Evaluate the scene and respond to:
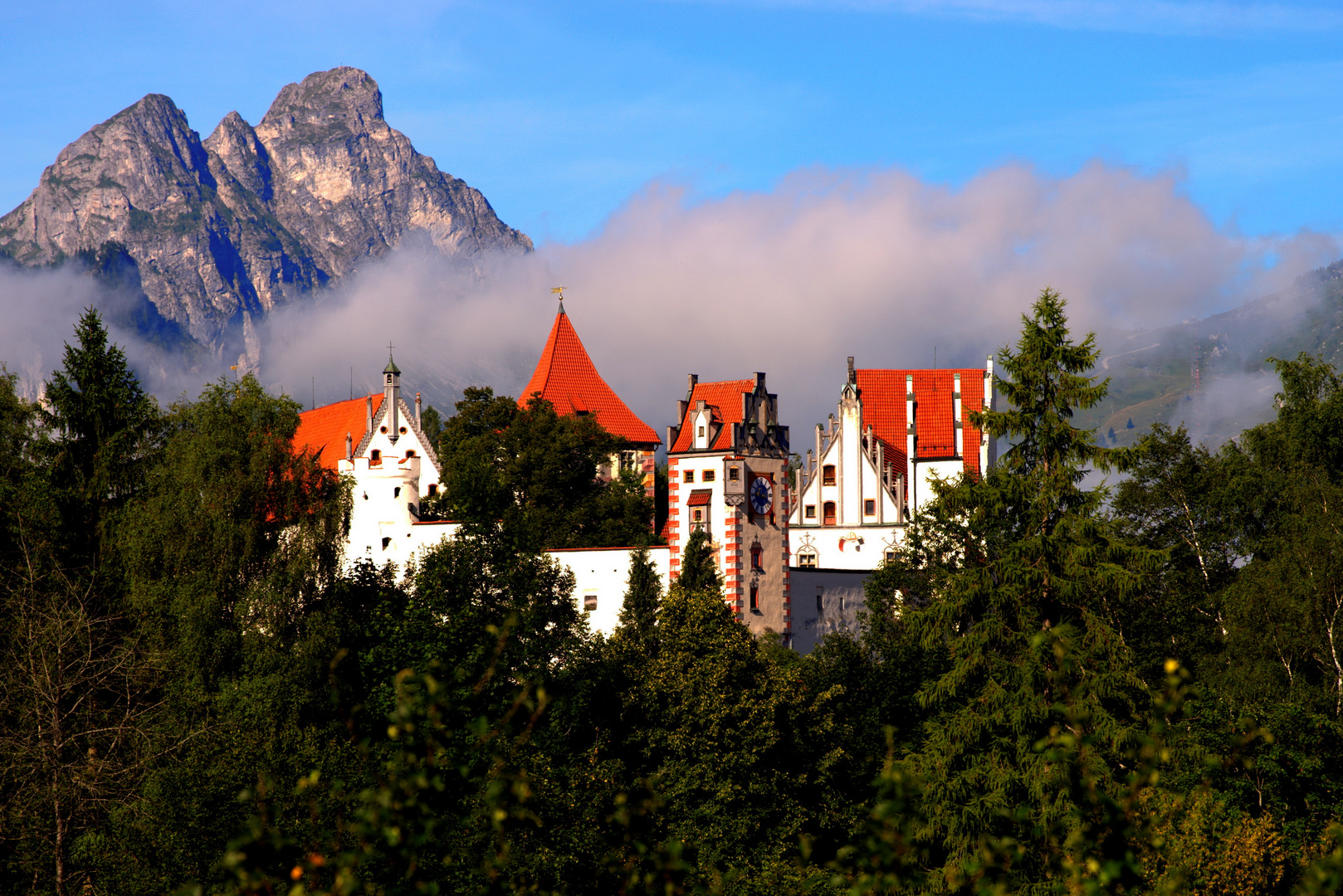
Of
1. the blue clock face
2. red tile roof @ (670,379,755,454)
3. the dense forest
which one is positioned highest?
red tile roof @ (670,379,755,454)

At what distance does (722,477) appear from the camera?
59.1 m

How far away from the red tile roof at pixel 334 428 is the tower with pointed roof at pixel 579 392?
8825 mm

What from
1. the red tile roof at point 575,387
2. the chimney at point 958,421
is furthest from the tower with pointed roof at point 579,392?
the chimney at point 958,421

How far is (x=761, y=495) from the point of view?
6000 cm

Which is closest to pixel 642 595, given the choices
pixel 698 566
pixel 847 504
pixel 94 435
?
pixel 698 566

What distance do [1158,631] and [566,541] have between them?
2434 cm

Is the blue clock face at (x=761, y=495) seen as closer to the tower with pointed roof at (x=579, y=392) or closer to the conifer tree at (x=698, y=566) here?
the conifer tree at (x=698, y=566)

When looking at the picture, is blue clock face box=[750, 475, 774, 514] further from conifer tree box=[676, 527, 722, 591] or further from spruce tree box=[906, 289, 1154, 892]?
spruce tree box=[906, 289, 1154, 892]

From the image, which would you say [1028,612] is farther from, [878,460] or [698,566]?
[878,460]

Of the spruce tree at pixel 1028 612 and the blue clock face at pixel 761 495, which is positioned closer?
the spruce tree at pixel 1028 612

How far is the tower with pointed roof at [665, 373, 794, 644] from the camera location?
58000 millimetres

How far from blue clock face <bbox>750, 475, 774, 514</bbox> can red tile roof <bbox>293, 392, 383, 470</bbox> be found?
22.2 m

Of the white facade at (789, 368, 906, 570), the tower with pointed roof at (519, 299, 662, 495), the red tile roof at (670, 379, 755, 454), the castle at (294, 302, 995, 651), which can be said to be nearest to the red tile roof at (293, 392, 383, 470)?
the castle at (294, 302, 995, 651)

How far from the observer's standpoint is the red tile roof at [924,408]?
249ft
